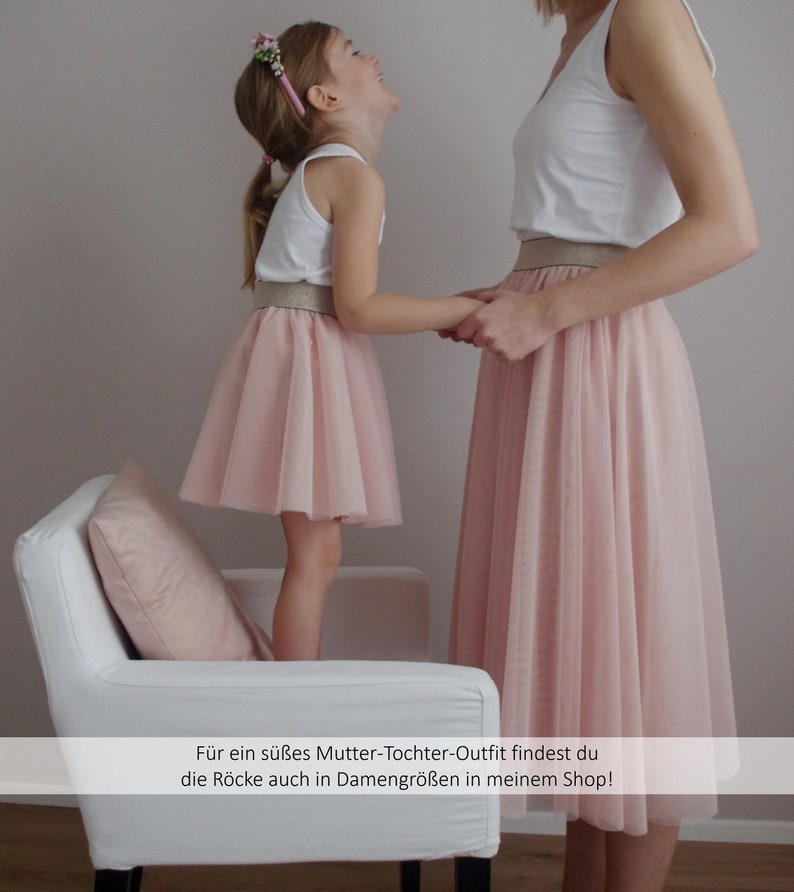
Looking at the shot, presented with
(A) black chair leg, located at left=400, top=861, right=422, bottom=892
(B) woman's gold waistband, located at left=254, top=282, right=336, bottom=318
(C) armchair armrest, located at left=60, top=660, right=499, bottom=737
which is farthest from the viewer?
(A) black chair leg, located at left=400, top=861, right=422, bottom=892

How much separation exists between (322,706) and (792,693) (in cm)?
126

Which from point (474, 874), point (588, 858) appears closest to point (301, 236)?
point (474, 874)

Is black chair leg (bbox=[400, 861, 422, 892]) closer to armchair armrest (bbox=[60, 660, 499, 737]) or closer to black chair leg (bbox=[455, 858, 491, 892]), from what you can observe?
black chair leg (bbox=[455, 858, 491, 892])

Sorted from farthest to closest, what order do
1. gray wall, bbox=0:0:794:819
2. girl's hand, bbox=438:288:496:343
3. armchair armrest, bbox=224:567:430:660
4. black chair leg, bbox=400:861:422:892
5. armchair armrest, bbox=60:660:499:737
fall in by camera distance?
gray wall, bbox=0:0:794:819 → armchair armrest, bbox=224:567:430:660 → black chair leg, bbox=400:861:422:892 → girl's hand, bbox=438:288:496:343 → armchair armrest, bbox=60:660:499:737

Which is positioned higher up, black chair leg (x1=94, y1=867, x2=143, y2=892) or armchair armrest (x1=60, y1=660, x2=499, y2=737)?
armchair armrest (x1=60, y1=660, x2=499, y2=737)

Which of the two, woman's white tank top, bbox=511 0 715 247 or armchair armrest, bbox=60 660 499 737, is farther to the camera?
woman's white tank top, bbox=511 0 715 247

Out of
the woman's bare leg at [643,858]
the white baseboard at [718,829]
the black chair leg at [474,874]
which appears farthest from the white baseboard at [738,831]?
the black chair leg at [474,874]

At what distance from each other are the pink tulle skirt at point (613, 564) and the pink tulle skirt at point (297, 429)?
0.91 ft

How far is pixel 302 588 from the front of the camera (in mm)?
1468

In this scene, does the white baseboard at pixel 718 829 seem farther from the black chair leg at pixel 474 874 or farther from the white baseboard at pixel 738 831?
the black chair leg at pixel 474 874

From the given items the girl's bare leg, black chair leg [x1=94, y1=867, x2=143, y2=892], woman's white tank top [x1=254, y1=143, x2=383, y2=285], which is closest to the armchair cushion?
the girl's bare leg

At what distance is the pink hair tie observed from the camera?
1.50 metres

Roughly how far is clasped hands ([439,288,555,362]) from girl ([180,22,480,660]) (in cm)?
8

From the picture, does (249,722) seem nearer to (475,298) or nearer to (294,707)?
(294,707)
